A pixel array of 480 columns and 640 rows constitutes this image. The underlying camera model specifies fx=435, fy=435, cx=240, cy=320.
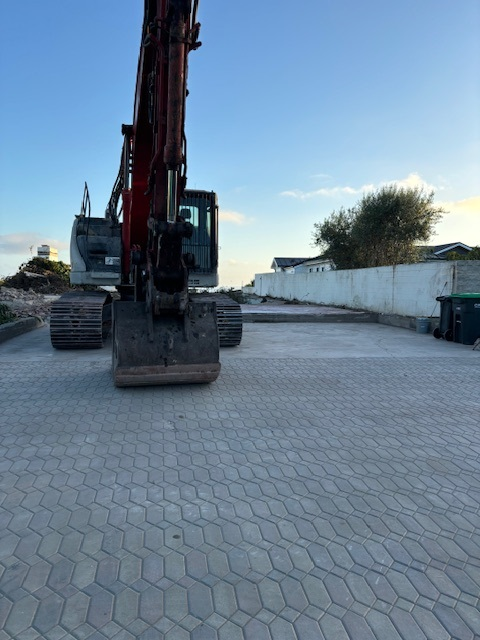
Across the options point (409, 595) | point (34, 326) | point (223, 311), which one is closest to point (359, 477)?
point (409, 595)

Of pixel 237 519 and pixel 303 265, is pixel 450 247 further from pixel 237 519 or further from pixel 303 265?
pixel 237 519

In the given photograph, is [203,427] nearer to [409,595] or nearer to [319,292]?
[409,595]

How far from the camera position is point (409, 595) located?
2.11 meters

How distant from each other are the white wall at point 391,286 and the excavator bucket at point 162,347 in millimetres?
9996

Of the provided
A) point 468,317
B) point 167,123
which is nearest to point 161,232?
point 167,123

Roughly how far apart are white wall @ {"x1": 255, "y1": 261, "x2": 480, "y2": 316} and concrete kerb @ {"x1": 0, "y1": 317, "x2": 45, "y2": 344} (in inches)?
470

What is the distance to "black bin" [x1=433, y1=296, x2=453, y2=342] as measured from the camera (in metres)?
10.6

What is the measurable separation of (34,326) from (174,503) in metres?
10.6

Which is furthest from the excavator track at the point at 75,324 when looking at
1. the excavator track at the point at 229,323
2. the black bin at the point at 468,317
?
the black bin at the point at 468,317

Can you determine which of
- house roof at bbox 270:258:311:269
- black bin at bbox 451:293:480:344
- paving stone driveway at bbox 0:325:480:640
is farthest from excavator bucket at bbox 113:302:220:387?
house roof at bbox 270:258:311:269

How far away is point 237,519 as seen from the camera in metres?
2.70

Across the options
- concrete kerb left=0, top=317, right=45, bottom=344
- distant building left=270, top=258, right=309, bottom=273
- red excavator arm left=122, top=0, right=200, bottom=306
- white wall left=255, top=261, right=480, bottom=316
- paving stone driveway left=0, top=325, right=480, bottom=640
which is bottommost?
paving stone driveway left=0, top=325, right=480, bottom=640

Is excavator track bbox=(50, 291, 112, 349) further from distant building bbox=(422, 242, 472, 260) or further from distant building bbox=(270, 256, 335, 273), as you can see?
distant building bbox=(422, 242, 472, 260)

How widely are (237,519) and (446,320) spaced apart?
9.59 meters
